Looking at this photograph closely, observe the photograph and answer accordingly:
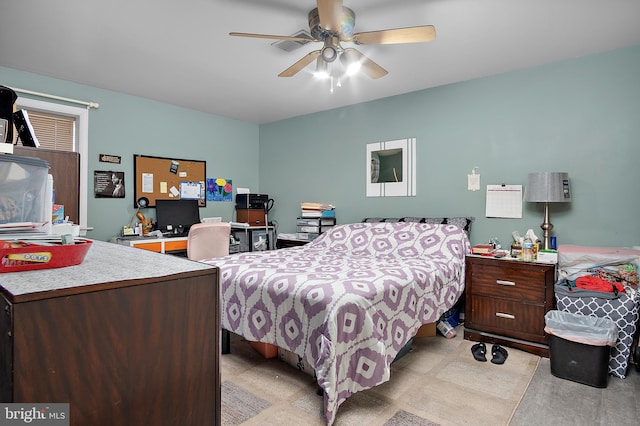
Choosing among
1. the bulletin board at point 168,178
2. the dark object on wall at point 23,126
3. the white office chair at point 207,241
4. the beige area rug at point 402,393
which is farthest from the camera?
the bulletin board at point 168,178

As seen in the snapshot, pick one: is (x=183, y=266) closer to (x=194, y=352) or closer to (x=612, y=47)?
(x=194, y=352)

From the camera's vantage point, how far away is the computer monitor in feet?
13.9

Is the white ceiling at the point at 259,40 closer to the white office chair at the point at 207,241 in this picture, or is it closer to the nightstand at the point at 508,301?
the white office chair at the point at 207,241

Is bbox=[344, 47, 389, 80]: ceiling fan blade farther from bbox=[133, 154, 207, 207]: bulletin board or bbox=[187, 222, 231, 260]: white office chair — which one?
bbox=[133, 154, 207, 207]: bulletin board

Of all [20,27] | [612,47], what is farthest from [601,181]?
[20,27]

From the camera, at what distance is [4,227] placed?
0.86 metres

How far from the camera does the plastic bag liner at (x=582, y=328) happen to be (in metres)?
2.18

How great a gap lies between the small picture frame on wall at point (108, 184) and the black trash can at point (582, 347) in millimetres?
4240

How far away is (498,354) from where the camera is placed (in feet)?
8.54

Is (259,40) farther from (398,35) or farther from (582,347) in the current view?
(582,347)

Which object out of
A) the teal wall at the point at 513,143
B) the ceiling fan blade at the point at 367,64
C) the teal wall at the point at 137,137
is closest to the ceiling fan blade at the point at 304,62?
the ceiling fan blade at the point at 367,64

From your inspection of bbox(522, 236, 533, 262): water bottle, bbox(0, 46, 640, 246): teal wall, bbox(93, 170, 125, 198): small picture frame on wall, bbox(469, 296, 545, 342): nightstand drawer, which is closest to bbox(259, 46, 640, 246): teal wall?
bbox(0, 46, 640, 246): teal wall

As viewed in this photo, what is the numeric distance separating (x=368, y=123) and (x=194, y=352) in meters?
3.81

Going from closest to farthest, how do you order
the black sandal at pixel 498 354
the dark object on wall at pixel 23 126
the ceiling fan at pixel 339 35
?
1. the dark object on wall at pixel 23 126
2. the ceiling fan at pixel 339 35
3. the black sandal at pixel 498 354
